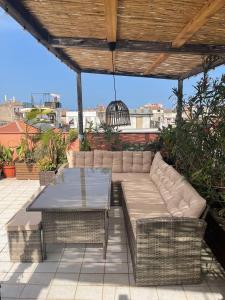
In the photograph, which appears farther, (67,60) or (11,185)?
(11,185)

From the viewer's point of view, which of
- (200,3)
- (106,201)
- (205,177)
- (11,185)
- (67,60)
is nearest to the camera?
(200,3)

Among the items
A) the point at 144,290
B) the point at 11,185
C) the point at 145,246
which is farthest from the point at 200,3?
the point at 11,185

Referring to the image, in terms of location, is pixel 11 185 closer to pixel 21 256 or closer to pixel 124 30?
pixel 21 256

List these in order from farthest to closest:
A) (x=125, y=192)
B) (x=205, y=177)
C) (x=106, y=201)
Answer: (x=125, y=192), (x=205, y=177), (x=106, y=201)

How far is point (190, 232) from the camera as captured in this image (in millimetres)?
2799

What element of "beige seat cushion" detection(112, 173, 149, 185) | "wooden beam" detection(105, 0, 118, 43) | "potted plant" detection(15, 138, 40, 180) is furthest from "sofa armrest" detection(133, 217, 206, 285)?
"potted plant" detection(15, 138, 40, 180)

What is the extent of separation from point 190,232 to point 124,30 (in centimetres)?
268

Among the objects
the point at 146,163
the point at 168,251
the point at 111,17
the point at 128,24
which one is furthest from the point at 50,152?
the point at 168,251

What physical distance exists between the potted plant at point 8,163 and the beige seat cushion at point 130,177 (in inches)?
137

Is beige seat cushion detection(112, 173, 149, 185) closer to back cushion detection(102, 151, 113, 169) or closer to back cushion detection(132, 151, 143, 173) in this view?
back cushion detection(132, 151, 143, 173)

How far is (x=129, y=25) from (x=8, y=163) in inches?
222

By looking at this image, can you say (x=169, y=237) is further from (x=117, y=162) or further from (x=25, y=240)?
(x=117, y=162)

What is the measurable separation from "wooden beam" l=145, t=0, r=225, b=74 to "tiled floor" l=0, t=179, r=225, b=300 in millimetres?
2599

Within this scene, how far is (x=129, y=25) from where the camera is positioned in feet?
11.9
